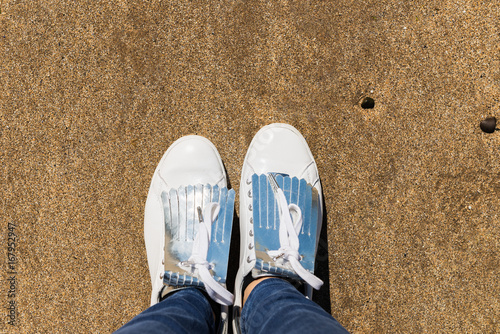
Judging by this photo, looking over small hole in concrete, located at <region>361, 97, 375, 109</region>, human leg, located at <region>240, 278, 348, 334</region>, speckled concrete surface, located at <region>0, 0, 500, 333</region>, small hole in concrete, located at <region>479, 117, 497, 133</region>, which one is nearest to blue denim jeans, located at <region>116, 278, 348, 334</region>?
human leg, located at <region>240, 278, 348, 334</region>

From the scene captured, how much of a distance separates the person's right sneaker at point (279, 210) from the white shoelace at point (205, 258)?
0.14 m

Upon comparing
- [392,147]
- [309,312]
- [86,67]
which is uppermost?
[86,67]

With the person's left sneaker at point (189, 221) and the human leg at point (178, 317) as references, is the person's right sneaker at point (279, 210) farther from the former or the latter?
the human leg at point (178, 317)

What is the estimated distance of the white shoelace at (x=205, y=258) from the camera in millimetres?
1324

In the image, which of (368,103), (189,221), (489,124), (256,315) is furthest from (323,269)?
(489,124)

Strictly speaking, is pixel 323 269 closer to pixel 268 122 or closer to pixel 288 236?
pixel 288 236

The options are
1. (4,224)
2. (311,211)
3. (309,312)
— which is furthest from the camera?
(4,224)

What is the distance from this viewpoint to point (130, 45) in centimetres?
158

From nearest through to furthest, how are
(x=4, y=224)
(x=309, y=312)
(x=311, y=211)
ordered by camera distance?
(x=309, y=312) → (x=311, y=211) → (x=4, y=224)

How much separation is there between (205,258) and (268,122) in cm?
69

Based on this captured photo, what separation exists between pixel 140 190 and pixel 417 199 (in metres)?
1.33

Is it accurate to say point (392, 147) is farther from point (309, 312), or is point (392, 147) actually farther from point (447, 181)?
point (309, 312)

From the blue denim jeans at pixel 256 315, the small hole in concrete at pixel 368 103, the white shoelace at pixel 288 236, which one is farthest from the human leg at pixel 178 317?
the small hole in concrete at pixel 368 103

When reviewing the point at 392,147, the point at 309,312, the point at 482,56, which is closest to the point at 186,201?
the point at 309,312
